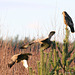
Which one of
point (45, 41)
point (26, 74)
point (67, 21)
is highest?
point (67, 21)

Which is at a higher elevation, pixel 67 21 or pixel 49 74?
pixel 67 21

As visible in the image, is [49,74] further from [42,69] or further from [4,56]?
[4,56]

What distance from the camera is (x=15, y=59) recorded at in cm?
123

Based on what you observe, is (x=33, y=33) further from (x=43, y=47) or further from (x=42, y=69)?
(x=43, y=47)

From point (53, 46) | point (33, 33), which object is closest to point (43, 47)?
point (53, 46)

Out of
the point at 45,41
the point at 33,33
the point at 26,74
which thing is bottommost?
the point at 26,74

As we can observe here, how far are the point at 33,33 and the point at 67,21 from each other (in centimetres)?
413

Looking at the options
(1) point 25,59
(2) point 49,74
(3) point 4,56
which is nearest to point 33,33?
(3) point 4,56

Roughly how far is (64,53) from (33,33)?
3.94 metres

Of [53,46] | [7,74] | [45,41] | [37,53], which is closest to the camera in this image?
[45,41]

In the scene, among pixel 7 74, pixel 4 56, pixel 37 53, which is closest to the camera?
pixel 7 74

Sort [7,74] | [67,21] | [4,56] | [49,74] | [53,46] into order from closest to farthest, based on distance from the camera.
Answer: [67,21], [53,46], [49,74], [7,74], [4,56]

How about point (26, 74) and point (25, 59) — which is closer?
point (25, 59)

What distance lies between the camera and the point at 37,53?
5148 mm
